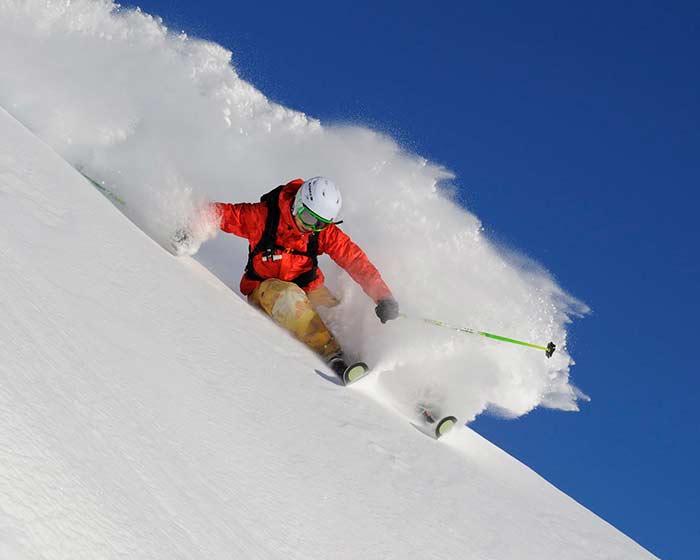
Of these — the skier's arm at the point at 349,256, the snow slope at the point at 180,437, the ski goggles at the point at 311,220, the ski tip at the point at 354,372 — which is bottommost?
the snow slope at the point at 180,437

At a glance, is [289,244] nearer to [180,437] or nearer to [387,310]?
[387,310]

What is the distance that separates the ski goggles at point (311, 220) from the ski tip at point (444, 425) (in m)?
2.13

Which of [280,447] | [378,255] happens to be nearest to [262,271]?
[378,255]

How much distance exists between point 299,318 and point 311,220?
98 cm

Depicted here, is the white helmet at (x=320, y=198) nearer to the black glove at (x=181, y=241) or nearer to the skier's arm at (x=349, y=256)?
the skier's arm at (x=349, y=256)

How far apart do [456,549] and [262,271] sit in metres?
3.86

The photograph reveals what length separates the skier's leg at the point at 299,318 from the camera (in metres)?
6.27

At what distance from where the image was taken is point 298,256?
708 centimetres

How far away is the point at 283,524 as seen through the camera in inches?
110

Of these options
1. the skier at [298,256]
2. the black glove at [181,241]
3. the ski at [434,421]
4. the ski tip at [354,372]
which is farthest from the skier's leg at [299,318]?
the ski at [434,421]

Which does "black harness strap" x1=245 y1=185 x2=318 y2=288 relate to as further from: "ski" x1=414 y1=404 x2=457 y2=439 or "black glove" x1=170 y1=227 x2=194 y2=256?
"ski" x1=414 y1=404 x2=457 y2=439

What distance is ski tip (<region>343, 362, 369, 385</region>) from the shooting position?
5.60 metres

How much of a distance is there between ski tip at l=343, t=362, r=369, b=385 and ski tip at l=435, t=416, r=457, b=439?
88 cm

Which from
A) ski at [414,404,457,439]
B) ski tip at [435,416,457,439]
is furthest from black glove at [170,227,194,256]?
ski tip at [435,416,457,439]
